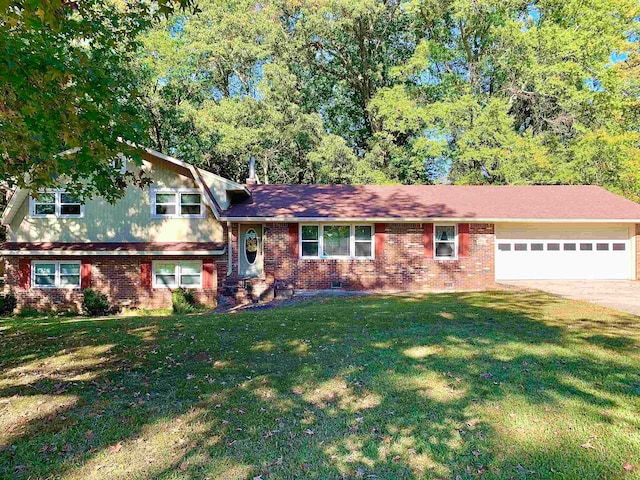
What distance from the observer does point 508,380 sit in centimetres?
538

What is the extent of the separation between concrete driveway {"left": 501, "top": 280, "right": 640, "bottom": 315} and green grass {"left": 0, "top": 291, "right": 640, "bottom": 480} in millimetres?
3091

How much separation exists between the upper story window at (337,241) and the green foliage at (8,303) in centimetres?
1137

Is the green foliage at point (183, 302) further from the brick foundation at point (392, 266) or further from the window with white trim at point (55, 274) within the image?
the window with white trim at point (55, 274)

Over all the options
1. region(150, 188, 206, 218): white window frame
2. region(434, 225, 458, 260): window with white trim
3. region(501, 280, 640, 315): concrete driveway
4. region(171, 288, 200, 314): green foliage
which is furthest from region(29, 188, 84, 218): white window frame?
region(501, 280, 640, 315): concrete driveway

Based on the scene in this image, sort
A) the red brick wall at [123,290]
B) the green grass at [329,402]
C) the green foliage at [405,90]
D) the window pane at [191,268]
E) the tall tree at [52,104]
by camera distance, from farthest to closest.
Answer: the green foliage at [405,90] → the window pane at [191,268] → the red brick wall at [123,290] → the tall tree at [52,104] → the green grass at [329,402]

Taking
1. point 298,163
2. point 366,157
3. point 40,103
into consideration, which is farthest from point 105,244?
point 366,157

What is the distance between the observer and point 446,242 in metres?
16.1

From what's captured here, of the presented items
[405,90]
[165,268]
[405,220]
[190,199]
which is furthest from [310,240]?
[405,90]

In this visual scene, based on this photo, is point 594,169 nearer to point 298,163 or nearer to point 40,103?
point 298,163

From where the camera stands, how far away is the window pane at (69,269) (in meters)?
17.0

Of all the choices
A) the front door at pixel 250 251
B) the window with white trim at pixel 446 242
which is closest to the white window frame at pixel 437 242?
the window with white trim at pixel 446 242

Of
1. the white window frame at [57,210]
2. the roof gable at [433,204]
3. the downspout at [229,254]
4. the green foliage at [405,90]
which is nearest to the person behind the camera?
the roof gable at [433,204]

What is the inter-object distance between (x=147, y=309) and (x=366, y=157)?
1533cm

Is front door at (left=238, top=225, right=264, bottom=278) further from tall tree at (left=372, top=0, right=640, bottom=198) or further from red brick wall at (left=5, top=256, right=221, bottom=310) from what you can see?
tall tree at (left=372, top=0, right=640, bottom=198)
